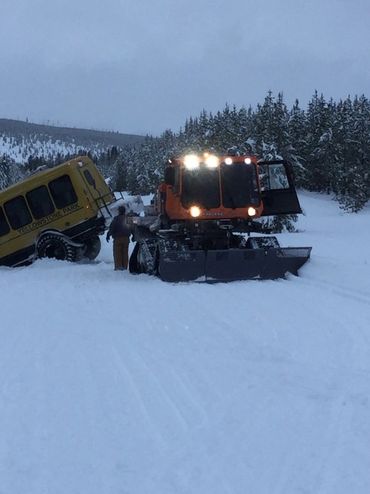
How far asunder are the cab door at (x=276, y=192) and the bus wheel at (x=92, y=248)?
19.6 ft

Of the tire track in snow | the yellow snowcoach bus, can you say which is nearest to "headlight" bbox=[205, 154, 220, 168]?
the yellow snowcoach bus

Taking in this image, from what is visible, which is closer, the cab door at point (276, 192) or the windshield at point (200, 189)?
the windshield at point (200, 189)

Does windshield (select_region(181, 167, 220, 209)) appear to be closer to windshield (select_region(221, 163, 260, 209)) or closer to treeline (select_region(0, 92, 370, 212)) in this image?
windshield (select_region(221, 163, 260, 209))

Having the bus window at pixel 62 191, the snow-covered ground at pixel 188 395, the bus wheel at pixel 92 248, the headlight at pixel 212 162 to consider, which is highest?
the headlight at pixel 212 162

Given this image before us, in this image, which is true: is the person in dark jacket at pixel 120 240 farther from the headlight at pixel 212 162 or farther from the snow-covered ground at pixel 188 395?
the snow-covered ground at pixel 188 395

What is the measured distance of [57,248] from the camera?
51.0 feet

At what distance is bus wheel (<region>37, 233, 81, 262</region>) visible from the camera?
15.4m

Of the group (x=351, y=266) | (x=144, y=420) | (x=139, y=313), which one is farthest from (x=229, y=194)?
(x=144, y=420)

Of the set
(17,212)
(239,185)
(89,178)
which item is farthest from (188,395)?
(17,212)

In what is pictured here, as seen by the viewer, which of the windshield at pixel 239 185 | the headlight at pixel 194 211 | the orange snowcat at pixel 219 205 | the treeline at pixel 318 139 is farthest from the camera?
the treeline at pixel 318 139

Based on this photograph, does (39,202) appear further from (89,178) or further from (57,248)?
(89,178)

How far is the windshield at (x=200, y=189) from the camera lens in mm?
12117

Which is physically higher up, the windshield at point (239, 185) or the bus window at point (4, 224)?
the windshield at point (239, 185)

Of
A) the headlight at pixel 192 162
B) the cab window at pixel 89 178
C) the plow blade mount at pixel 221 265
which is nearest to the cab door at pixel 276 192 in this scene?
the headlight at pixel 192 162
